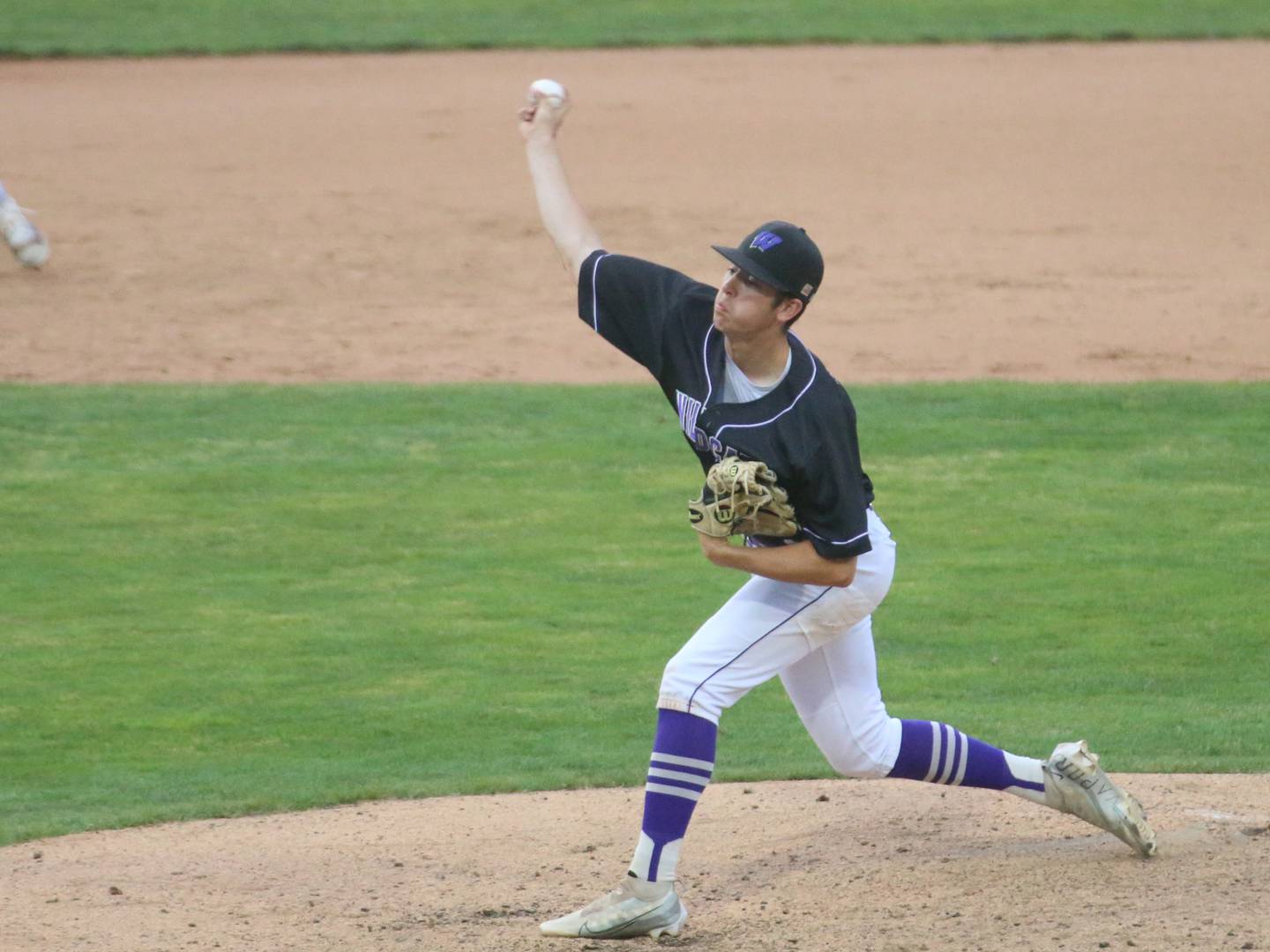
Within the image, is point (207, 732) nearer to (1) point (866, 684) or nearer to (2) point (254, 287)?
(1) point (866, 684)

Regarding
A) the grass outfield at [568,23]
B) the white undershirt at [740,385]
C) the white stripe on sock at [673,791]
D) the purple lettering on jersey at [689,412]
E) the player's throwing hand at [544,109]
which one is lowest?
the white stripe on sock at [673,791]

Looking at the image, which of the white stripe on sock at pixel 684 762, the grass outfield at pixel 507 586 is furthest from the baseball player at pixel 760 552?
the grass outfield at pixel 507 586

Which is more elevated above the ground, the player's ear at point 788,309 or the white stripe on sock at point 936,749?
the player's ear at point 788,309

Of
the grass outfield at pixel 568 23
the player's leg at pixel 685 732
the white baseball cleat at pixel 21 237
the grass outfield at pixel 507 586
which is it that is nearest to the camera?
the player's leg at pixel 685 732

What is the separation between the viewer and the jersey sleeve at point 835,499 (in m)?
3.87

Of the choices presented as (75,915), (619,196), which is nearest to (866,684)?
(75,915)

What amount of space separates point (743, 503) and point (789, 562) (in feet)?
0.58

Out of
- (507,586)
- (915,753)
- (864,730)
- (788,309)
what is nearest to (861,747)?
(864,730)

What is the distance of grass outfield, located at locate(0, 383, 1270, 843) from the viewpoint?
5.66 m

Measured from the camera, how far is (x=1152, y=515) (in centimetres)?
819

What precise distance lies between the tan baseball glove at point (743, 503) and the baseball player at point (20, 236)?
7.53 ft

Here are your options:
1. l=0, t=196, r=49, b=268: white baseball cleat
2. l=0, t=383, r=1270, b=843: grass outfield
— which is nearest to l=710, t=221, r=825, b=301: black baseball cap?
l=0, t=383, r=1270, b=843: grass outfield

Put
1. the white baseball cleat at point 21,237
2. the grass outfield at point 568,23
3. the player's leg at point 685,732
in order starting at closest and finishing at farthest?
the player's leg at point 685,732
the white baseball cleat at point 21,237
the grass outfield at point 568,23

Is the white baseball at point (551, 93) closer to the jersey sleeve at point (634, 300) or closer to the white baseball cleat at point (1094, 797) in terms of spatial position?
the jersey sleeve at point (634, 300)
